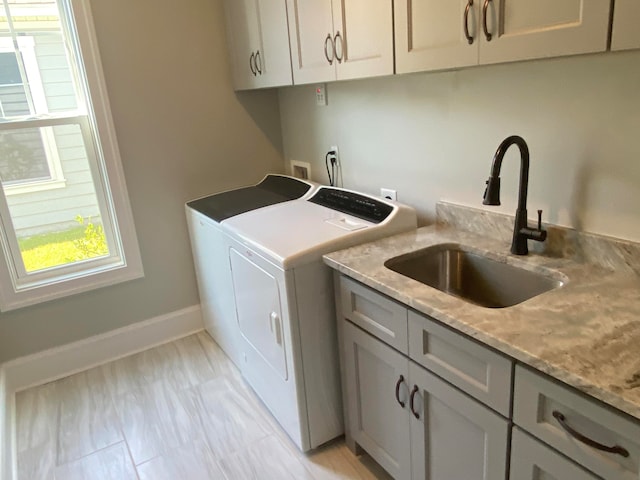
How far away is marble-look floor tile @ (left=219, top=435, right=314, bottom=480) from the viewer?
6.24ft

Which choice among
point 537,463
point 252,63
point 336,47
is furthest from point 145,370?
point 537,463

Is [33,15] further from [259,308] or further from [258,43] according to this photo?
[259,308]

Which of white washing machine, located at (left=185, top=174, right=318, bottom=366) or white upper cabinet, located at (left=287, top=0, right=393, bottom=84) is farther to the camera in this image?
white washing machine, located at (left=185, top=174, right=318, bottom=366)

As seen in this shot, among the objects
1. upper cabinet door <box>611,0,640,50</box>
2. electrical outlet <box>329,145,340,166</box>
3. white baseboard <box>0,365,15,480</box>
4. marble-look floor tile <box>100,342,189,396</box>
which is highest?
upper cabinet door <box>611,0,640,50</box>

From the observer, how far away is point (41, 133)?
2467 mm

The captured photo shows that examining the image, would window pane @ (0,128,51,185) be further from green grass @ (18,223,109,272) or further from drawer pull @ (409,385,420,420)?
drawer pull @ (409,385,420,420)

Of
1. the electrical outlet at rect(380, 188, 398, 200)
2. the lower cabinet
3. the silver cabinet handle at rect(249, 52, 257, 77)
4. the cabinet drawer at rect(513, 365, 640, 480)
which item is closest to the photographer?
the cabinet drawer at rect(513, 365, 640, 480)

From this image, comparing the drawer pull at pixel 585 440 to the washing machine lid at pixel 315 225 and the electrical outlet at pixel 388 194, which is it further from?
the electrical outlet at pixel 388 194

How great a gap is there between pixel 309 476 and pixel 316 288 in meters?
0.76

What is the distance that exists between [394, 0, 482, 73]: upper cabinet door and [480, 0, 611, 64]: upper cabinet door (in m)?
0.04

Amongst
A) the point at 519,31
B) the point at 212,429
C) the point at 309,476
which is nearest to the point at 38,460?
the point at 212,429

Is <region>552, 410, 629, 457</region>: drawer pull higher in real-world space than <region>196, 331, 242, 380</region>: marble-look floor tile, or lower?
higher

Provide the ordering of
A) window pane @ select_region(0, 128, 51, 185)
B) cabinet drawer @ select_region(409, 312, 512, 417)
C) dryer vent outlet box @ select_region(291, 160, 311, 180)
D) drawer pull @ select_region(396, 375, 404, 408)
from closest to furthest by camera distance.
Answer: cabinet drawer @ select_region(409, 312, 512, 417) → drawer pull @ select_region(396, 375, 404, 408) → window pane @ select_region(0, 128, 51, 185) → dryer vent outlet box @ select_region(291, 160, 311, 180)

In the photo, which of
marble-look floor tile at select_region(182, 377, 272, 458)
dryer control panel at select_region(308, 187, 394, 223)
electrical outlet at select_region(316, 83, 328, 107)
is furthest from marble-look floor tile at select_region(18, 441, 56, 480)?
electrical outlet at select_region(316, 83, 328, 107)
